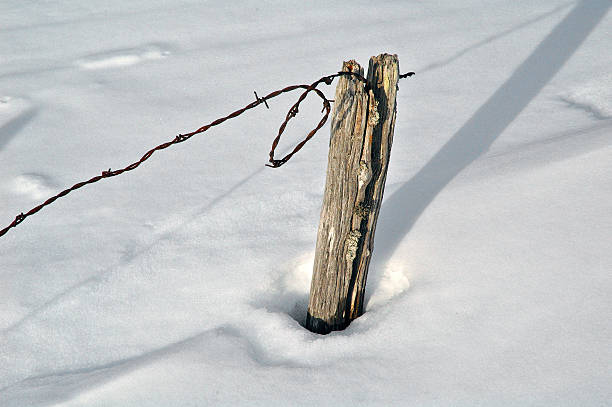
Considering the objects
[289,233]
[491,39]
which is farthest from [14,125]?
[491,39]

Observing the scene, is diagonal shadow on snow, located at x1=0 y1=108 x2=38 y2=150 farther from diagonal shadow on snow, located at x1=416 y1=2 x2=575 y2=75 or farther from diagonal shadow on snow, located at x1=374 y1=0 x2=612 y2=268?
diagonal shadow on snow, located at x1=416 y1=2 x2=575 y2=75

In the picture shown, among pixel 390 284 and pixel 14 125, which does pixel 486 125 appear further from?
pixel 14 125

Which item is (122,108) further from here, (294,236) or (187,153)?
(294,236)

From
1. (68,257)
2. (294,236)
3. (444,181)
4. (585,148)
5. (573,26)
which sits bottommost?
(68,257)

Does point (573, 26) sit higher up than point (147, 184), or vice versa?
point (573, 26)

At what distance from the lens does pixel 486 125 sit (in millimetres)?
3340

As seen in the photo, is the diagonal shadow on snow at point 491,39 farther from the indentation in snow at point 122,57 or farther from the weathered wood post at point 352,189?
the weathered wood post at point 352,189

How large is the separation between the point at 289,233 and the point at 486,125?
152cm

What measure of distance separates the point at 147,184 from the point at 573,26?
3.69 metres

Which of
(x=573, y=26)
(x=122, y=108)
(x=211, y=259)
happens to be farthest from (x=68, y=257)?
(x=573, y=26)

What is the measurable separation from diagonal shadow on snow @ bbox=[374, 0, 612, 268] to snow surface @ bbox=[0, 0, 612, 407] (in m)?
0.02

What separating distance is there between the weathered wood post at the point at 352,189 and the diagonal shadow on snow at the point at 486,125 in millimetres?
379

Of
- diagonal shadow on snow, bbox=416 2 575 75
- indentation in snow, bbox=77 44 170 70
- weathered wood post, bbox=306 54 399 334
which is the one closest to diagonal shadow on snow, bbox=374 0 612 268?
diagonal shadow on snow, bbox=416 2 575 75

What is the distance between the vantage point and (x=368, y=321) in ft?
6.43
